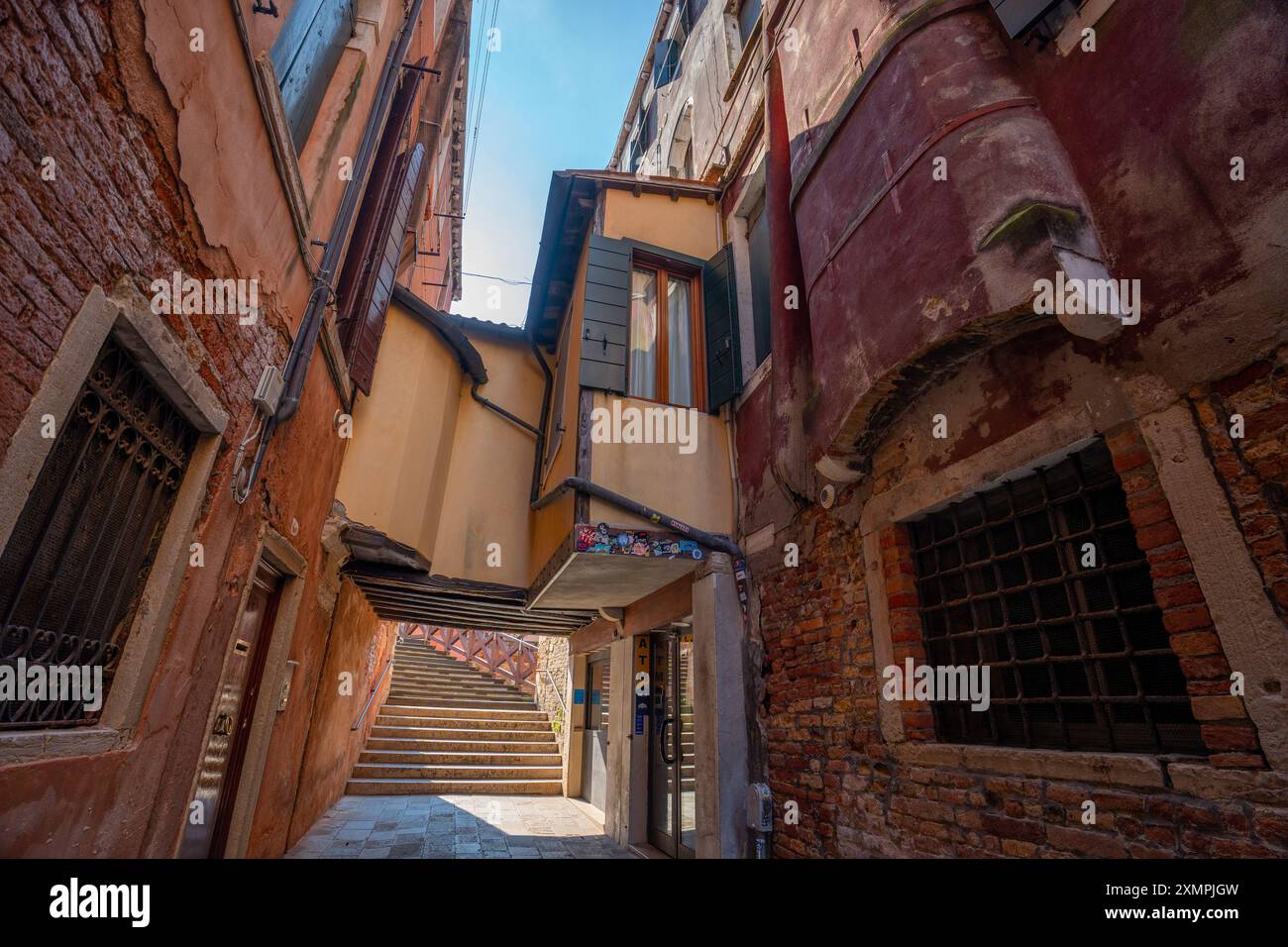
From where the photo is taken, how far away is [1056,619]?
2.59 meters

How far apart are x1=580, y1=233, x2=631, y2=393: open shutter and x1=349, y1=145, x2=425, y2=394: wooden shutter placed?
6.50ft

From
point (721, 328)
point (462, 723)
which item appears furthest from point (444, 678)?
point (721, 328)

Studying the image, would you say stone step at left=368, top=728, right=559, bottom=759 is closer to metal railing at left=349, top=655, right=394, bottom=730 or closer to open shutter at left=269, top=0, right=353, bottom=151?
metal railing at left=349, top=655, right=394, bottom=730

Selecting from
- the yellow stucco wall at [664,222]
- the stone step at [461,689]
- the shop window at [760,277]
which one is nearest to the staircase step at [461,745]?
the stone step at [461,689]

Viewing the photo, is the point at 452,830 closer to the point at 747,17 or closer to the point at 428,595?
the point at 428,595

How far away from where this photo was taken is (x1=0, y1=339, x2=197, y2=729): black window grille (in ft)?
6.00

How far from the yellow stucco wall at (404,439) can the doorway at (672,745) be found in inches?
120

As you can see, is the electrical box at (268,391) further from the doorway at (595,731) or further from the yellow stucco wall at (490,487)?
the doorway at (595,731)

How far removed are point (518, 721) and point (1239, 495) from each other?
11.4 m

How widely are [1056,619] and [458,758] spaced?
31.9 feet

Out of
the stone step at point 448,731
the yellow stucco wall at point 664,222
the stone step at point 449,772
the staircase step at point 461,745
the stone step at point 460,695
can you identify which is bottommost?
the stone step at point 449,772

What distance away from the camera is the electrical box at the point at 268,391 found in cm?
317

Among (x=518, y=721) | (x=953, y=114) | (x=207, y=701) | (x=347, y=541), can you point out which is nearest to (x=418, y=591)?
(x=347, y=541)

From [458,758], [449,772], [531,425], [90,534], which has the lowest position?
[449,772]
